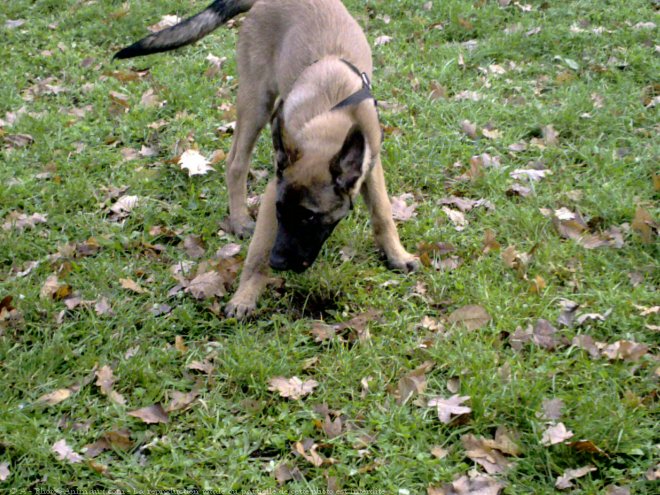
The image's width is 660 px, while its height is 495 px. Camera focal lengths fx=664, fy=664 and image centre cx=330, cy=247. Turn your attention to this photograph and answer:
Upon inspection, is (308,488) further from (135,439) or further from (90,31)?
(90,31)

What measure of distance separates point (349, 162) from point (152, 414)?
174cm

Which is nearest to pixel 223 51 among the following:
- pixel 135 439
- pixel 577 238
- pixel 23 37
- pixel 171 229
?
pixel 23 37

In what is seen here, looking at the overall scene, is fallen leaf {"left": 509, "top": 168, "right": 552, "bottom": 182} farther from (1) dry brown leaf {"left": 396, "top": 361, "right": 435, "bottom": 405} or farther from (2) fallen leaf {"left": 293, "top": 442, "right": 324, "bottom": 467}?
(2) fallen leaf {"left": 293, "top": 442, "right": 324, "bottom": 467}

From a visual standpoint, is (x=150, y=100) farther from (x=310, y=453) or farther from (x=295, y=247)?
(x=310, y=453)

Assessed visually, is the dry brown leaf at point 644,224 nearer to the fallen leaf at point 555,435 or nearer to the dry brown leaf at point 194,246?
the fallen leaf at point 555,435

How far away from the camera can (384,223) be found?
443cm

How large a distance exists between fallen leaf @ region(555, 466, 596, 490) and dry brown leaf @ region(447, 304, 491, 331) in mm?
1044

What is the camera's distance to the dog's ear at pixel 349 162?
372cm

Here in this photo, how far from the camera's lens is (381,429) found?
3.27m

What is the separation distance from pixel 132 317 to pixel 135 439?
0.96 m

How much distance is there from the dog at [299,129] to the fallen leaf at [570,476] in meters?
1.76

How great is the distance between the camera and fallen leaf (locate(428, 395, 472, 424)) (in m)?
3.25

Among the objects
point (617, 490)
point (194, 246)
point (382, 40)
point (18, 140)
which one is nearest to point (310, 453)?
point (617, 490)

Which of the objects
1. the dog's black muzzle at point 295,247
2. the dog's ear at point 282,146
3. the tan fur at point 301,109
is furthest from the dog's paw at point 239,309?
the dog's ear at point 282,146
